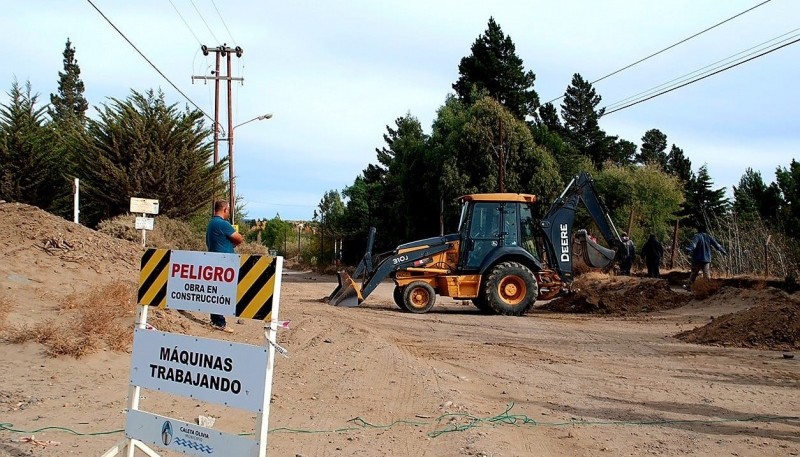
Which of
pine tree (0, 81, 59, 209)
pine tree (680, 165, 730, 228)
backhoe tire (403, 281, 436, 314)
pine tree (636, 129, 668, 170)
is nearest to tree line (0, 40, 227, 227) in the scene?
pine tree (0, 81, 59, 209)

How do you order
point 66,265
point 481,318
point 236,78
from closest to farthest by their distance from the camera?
point 66,265 < point 481,318 < point 236,78

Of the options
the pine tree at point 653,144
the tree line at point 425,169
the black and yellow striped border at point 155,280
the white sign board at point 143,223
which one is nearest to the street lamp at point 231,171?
the tree line at point 425,169

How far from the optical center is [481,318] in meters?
17.9

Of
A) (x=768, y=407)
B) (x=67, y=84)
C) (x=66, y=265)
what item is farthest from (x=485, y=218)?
(x=67, y=84)

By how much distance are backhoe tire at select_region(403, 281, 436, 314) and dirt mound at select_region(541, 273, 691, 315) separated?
3.73 metres

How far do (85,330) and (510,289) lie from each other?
37.4 feet

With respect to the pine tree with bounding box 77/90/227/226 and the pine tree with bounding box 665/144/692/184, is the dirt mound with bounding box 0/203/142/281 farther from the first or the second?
the pine tree with bounding box 665/144/692/184

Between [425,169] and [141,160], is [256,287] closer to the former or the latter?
[141,160]

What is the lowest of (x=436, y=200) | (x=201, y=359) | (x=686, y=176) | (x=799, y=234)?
(x=201, y=359)

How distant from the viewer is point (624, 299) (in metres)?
19.6

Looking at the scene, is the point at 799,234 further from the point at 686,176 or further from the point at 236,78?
the point at 686,176

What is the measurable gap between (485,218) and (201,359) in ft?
46.8

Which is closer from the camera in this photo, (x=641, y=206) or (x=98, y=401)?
(x=98, y=401)

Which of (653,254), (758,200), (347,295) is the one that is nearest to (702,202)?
(758,200)
